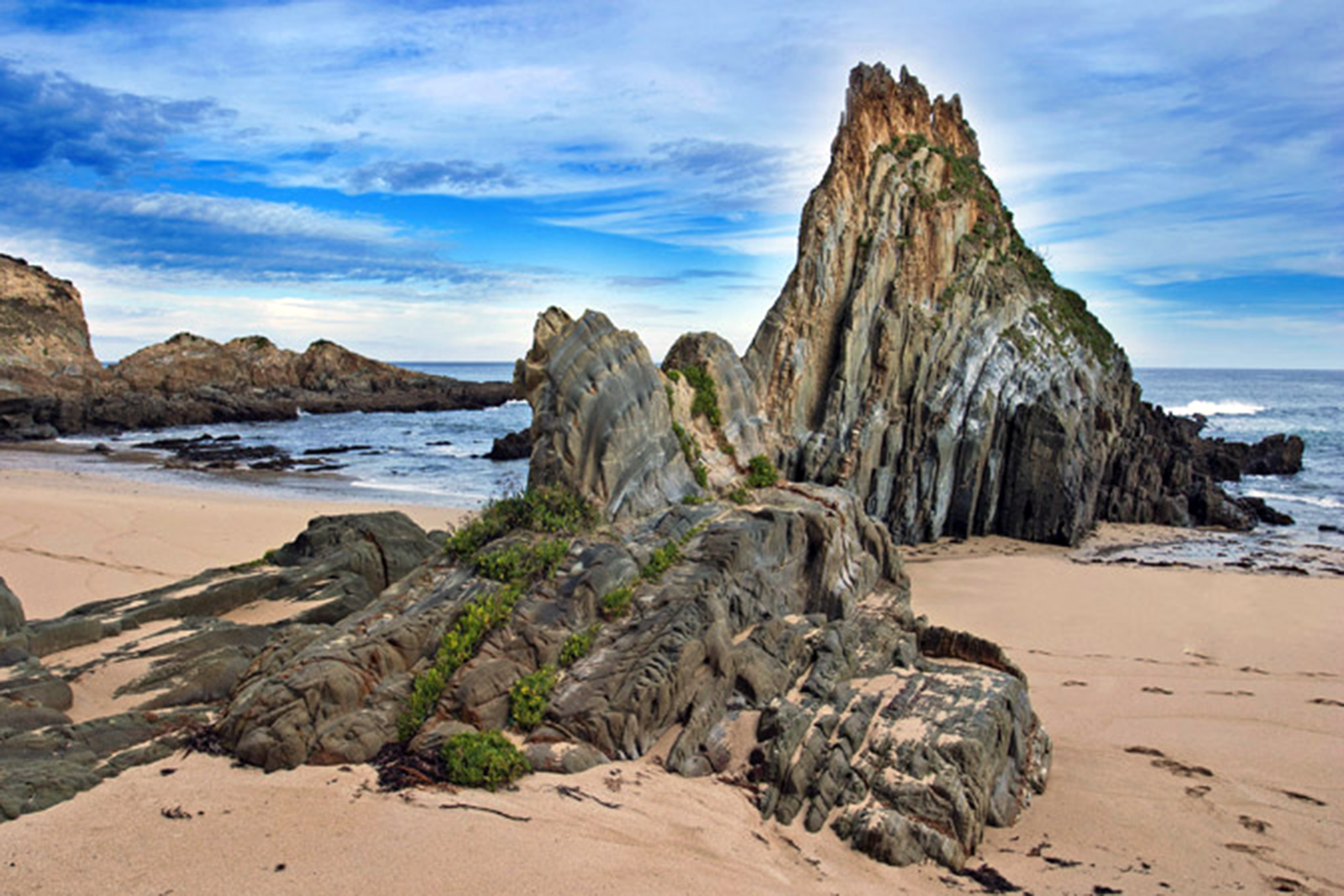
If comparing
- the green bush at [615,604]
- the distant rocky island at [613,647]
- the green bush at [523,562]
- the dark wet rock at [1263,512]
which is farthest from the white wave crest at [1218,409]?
the green bush at [523,562]

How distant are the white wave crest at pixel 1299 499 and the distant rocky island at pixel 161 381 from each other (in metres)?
63.5

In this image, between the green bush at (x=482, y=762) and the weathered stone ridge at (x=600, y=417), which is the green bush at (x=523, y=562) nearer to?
the weathered stone ridge at (x=600, y=417)

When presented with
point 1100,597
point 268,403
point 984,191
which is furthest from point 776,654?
point 268,403

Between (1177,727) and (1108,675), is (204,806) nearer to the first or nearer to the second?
(1177,727)

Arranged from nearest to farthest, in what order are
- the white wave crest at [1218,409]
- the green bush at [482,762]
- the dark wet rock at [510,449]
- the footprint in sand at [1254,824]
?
the green bush at [482,762] → the footprint in sand at [1254,824] → the dark wet rock at [510,449] → the white wave crest at [1218,409]

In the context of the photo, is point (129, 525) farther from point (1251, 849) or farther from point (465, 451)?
point (465, 451)

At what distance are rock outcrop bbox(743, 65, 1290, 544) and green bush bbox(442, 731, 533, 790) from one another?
14.9 metres

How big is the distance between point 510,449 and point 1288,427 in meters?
61.7

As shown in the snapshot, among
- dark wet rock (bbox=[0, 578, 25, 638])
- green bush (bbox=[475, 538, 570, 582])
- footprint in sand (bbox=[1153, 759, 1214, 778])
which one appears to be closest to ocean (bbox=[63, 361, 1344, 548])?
green bush (bbox=[475, 538, 570, 582])

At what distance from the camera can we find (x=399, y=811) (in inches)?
292

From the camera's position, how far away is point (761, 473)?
14.1 metres

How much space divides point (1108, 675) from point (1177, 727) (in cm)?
221

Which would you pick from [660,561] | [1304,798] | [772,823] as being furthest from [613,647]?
[1304,798]

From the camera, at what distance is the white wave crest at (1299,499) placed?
33.9 meters
